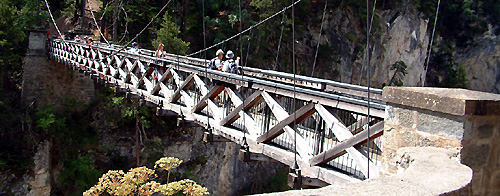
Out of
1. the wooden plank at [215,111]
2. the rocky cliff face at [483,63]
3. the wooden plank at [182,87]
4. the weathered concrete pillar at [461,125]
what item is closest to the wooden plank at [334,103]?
the weathered concrete pillar at [461,125]

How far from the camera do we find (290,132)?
398 cm

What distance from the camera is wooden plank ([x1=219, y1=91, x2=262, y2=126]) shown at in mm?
4520

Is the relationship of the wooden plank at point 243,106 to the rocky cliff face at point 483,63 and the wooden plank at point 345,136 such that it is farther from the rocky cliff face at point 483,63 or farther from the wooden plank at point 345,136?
the rocky cliff face at point 483,63

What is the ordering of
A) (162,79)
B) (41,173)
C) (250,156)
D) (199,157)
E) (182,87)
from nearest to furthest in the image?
(250,156) < (182,87) < (162,79) < (41,173) < (199,157)

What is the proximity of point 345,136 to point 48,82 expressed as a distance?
42.8 feet

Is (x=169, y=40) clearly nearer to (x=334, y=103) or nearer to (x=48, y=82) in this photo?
(x=48, y=82)

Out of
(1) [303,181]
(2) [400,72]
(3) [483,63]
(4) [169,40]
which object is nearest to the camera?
(1) [303,181]

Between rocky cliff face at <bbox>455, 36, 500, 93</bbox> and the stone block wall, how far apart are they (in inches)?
984

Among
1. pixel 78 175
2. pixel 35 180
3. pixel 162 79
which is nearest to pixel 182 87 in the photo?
pixel 162 79

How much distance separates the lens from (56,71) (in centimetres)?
1441

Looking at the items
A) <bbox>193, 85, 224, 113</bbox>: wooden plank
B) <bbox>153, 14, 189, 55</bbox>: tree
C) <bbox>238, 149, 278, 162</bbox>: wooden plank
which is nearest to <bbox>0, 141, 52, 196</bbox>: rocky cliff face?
<bbox>153, 14, 189, 55</bbox>: tree

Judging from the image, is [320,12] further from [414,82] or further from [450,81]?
[450,81]

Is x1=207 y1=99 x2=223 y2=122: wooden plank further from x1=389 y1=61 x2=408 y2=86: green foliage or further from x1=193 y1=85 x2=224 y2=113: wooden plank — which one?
x1=389 y1=61 x2=408 y2=86: green foliage

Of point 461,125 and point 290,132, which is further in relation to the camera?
point 290,132
